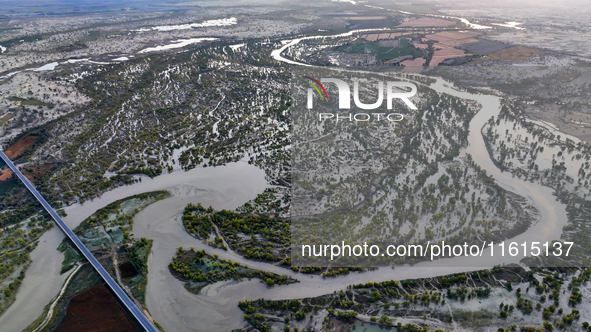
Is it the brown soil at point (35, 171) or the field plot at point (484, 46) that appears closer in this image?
the brown soil at point (35, 171)

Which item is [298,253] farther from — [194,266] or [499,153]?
[499,153]

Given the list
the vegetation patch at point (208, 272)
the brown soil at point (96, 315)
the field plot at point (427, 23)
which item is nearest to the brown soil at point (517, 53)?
the field plot at point (427, 23)

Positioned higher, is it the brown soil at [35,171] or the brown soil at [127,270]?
the brown soil at [35,171]

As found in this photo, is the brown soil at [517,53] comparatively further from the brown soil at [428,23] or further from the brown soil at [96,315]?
the brown soil at [96,315]

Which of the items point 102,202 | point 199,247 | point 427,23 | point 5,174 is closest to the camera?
point 199,247

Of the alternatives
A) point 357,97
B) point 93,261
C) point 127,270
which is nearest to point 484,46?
point 357,97

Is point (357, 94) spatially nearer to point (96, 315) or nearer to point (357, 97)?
point (357, 97)

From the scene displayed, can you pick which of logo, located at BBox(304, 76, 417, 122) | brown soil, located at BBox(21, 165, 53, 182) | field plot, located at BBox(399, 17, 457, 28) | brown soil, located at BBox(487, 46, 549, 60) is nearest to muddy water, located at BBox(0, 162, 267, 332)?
brown soil, located at BBox(21, 165, 53, 182)

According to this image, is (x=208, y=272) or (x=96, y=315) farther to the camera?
(x=208, y=272)
